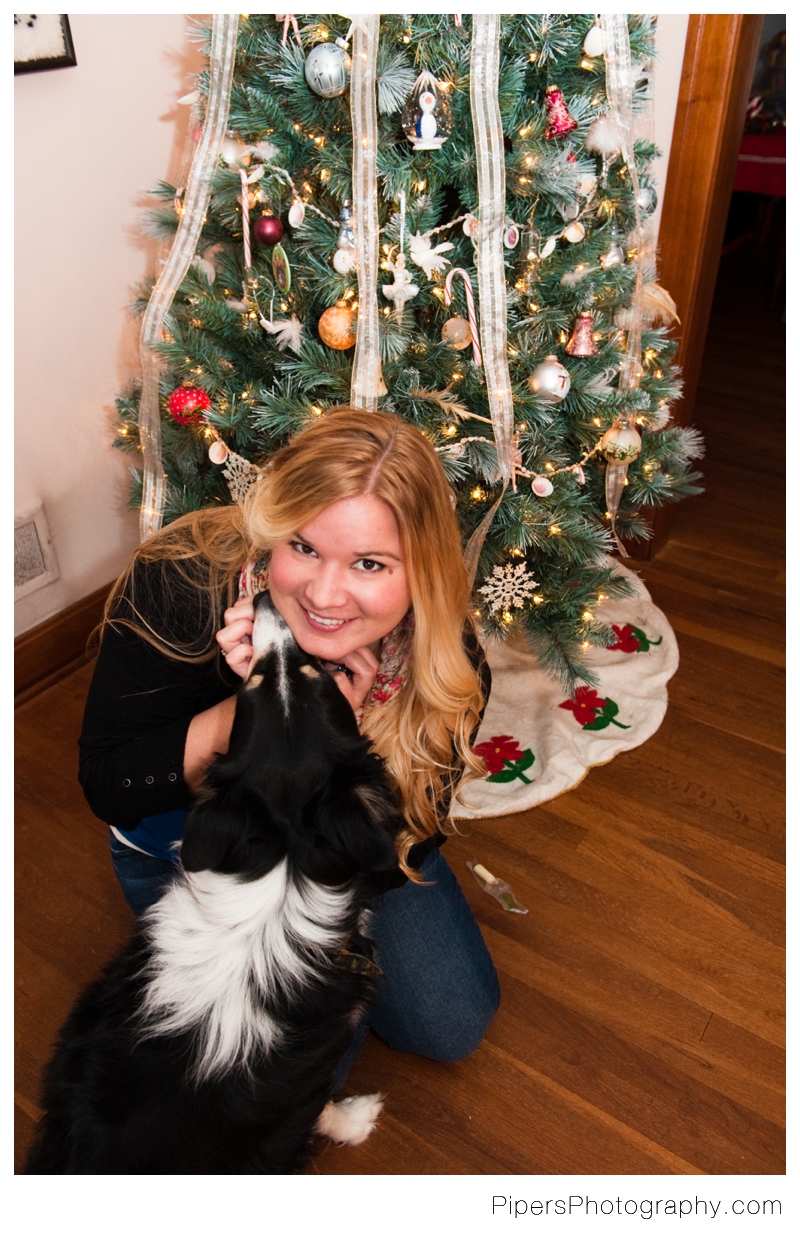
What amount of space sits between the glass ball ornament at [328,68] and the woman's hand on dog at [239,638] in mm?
984

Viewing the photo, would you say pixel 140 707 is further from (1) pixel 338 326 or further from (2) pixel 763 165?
(2) pixel 763 165

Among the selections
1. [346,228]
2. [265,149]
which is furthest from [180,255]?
[346,228]

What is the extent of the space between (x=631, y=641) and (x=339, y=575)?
59.4 inches

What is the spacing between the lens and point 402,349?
1.75 m

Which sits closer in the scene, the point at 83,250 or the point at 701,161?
the point at 83,250

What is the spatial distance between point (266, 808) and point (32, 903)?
105 cm

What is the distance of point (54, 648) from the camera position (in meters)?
2.51

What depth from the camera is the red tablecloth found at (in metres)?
4.92

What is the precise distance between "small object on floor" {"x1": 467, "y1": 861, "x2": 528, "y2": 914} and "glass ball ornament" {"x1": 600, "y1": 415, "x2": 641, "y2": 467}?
3.15 feet

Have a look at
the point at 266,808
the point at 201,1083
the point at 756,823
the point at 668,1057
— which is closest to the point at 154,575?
the point at 266,808

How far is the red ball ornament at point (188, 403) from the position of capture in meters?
1.88

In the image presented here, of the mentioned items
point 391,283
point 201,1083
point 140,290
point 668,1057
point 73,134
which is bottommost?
point 668,1057

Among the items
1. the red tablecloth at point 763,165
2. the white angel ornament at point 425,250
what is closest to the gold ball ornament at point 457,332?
the white angel ornament at point 425,250

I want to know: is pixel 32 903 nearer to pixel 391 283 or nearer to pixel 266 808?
pixel 266 808
